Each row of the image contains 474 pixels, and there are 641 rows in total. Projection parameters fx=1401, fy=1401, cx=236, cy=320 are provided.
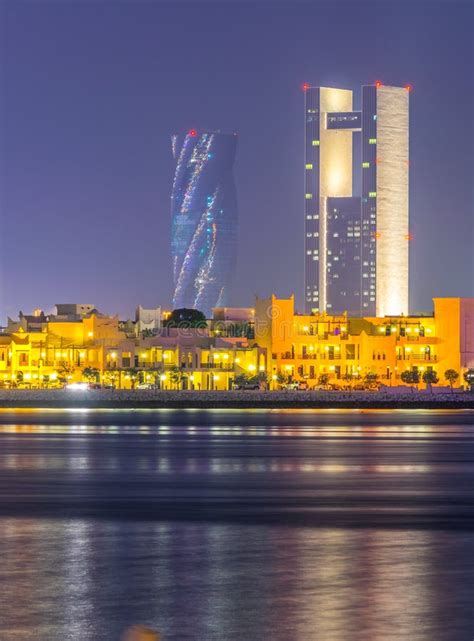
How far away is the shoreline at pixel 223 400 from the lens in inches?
3861

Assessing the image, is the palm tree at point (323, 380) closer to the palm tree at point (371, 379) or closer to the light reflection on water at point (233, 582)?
the palm tree at point (371, 379)

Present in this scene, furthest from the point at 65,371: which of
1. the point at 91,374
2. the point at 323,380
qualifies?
the point at 323,380

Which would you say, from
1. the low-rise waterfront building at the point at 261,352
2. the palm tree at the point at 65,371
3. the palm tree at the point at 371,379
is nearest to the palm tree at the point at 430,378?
the low-rise waterfront building at the point at 261,352

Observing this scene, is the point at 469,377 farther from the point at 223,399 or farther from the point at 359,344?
the point at 223,399

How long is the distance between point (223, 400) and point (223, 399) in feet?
6.77

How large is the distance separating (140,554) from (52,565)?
1.38 metres

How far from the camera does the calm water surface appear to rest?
13.6 m

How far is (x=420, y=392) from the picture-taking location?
116438mm

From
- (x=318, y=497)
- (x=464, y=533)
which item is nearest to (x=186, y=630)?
(x=464, y=533)

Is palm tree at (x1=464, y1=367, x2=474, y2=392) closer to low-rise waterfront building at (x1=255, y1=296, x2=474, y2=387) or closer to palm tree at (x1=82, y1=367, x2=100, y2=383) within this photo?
low-rise waterfront building at (x1=255, y1=296, x2=474, y2=387)

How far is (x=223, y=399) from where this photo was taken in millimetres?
103875

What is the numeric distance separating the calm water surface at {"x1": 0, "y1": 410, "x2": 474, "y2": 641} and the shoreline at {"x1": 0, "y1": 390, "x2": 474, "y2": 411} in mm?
59935

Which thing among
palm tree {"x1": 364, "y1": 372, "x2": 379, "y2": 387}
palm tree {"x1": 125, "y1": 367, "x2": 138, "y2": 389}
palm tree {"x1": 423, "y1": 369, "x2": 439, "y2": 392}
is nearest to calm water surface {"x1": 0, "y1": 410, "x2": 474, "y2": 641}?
palm tree {"x1": 364, "y1": 372, "x2": 379, "y2": 387}

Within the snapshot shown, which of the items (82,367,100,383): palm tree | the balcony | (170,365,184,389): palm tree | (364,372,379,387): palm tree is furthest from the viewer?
the balcony
